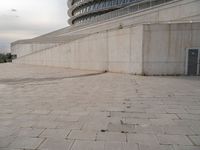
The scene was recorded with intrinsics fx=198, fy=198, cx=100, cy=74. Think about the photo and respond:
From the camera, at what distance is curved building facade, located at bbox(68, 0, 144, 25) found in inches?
1582

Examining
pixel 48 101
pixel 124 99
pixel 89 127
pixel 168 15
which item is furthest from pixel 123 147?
pixel 168 15

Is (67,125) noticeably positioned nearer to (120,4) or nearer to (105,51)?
(105,51)

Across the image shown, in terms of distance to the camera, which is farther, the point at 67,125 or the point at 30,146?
the point at 67,125

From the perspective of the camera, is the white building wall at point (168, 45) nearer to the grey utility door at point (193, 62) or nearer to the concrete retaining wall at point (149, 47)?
the concrete retaining wall at point (149, 47)

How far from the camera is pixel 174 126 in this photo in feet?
14.1

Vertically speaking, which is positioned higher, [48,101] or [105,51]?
[105,51]

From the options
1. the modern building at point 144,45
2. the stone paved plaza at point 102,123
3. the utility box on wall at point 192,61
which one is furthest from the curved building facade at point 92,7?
the stone paved plaza at point 102,123

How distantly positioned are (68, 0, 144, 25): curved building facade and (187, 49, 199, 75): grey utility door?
2765 centimetres

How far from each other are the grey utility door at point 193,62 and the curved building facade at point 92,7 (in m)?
27.6

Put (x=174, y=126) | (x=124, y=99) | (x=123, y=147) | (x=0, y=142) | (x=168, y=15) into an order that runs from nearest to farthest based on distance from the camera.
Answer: (x=123, y=147)
(x=0, y=142)
(x=174, y=126)
(x=124, y=99)
(x=168, y=15)

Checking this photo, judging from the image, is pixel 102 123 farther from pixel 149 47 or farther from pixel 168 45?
pixel 168 45

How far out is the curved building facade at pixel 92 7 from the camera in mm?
40191

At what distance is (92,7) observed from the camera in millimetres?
44094

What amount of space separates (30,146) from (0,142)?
0.66 meters
